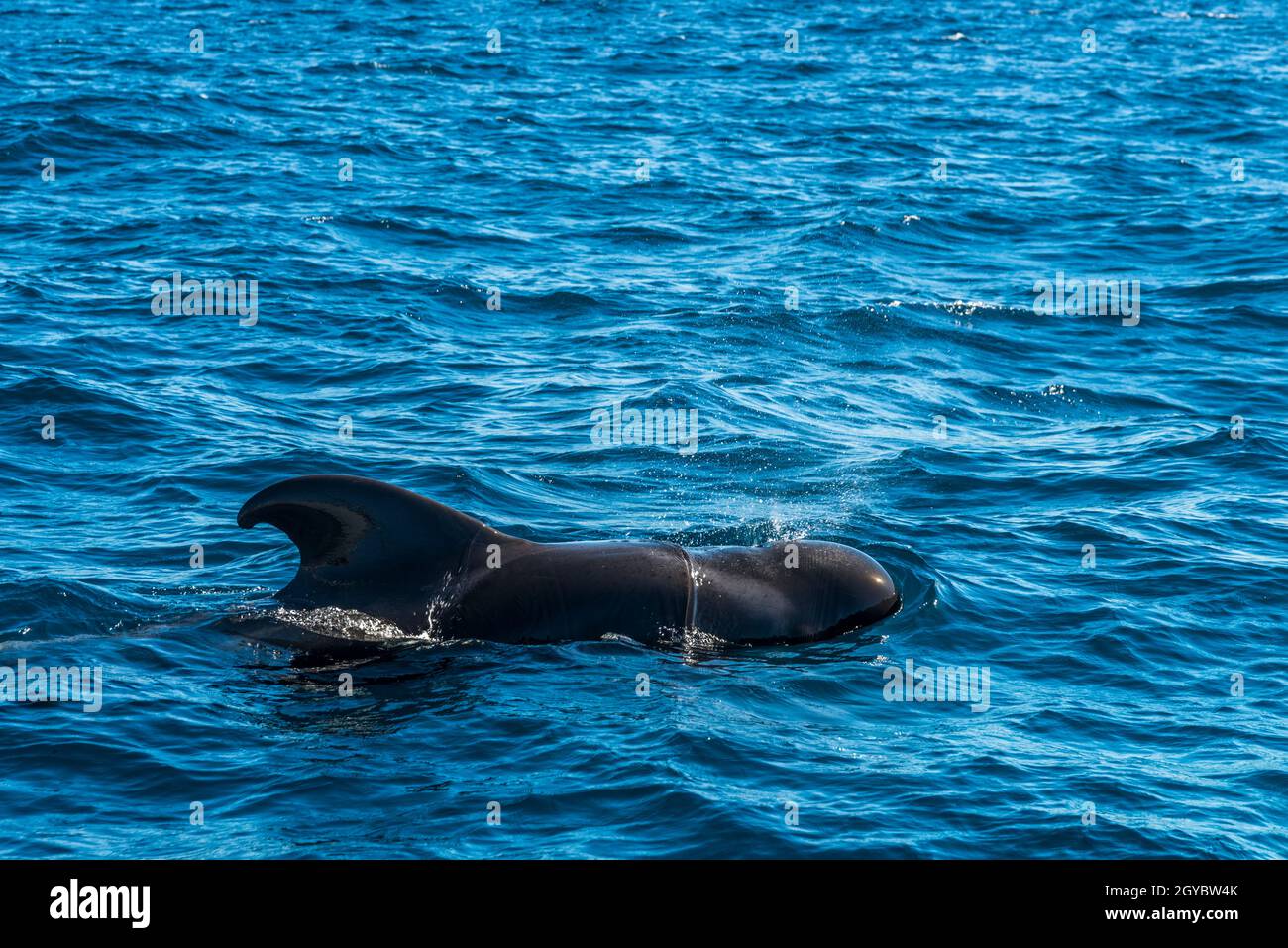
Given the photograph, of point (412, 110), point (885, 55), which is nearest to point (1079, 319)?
point (412, 110)

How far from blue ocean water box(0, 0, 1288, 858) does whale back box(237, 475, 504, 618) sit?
0.53m

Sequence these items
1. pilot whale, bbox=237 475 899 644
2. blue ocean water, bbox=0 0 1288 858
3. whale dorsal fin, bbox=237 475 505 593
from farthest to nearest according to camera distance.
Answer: pilot whale, bbox=237 475 899 644 < whale dorsal fin, bbox=237 475 505 593 < blue ocean water, bbox=0 0 1288 858

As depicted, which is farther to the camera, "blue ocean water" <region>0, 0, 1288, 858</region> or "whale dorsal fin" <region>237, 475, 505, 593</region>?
"whale dorsal fin" <region>237, 475, 505, 593</region>

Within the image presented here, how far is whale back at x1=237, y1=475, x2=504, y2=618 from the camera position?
39.1ft

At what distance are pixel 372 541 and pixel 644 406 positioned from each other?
753cm

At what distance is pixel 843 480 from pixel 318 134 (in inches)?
744

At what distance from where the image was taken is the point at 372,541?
12117 millimetres

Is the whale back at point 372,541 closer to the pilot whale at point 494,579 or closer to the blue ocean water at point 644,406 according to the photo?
the pilot whale at point 494,579

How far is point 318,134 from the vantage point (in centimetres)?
3241

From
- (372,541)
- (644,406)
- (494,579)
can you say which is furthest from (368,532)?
(644,406)

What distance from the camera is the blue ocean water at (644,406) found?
10562mm

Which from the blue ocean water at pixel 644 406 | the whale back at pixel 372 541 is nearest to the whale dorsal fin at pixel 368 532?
the whale back at pixel 372 541

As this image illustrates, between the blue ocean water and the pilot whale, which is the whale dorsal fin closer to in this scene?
the pilot whale

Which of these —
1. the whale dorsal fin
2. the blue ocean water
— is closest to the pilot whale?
the whale dorsal fin
